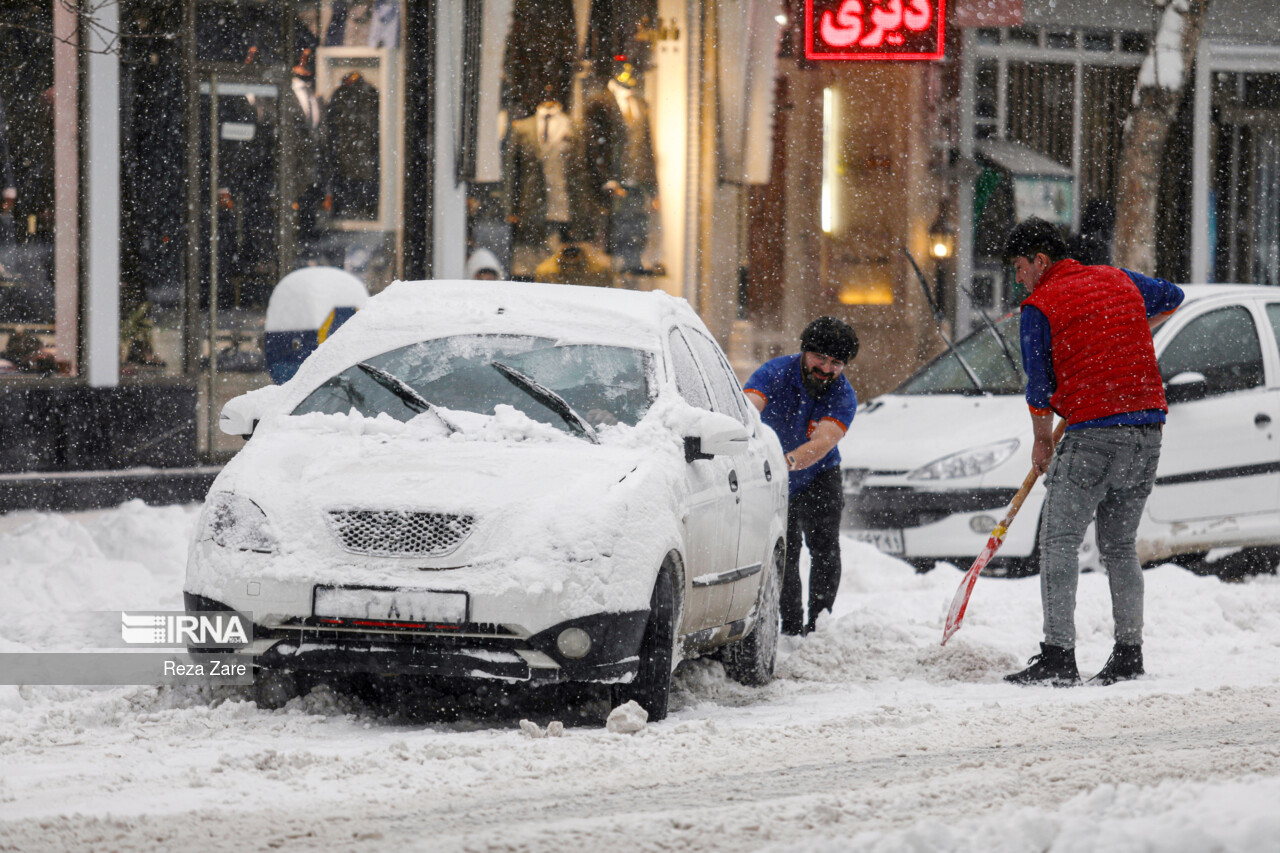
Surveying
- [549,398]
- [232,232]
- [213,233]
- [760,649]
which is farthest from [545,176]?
[549,398]

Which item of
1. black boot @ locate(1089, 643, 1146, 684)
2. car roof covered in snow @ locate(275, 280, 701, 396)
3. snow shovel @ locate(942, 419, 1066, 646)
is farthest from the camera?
snow shovel @ locate(942, 419, 1066, 646)

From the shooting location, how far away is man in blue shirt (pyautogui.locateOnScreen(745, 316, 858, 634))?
8.58 metres

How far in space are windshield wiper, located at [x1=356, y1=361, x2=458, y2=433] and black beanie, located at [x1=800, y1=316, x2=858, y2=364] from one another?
8.54 feet

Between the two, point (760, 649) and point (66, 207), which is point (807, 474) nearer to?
point (760, 649)

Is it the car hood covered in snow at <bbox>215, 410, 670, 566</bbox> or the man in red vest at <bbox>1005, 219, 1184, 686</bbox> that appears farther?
the man in red vest at <bbox>1005, 219, 1184, 686</bbox>

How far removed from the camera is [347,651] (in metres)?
5.45

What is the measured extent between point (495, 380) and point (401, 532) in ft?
3.12

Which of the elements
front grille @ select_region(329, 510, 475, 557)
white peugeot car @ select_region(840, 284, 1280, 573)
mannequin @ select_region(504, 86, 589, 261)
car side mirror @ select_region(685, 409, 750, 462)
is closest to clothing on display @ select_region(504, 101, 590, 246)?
mannequin @ select_region(504, 86, 589, 261)

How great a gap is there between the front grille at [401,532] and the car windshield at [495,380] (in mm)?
685

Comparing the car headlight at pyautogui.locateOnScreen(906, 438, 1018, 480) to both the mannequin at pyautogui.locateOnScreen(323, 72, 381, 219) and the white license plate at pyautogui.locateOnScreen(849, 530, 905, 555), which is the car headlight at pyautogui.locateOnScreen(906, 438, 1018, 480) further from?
the mannequin at pyautogui.locateOnScreen(323, 72, 381, 219)

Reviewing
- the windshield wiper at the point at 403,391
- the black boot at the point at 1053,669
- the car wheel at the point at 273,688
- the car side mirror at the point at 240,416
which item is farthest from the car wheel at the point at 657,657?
the black boot at the point at 1053,669

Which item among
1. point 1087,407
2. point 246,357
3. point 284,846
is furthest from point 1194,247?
point 284,846

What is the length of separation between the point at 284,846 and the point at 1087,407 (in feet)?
13.4

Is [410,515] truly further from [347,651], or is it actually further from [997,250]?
[997,250]
